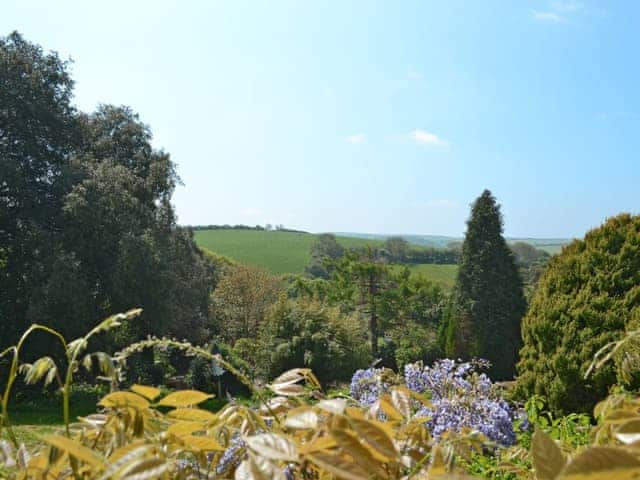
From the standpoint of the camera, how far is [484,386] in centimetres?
251

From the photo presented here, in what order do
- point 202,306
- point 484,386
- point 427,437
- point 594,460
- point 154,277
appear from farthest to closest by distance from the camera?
point 202,306, point 154,277, point 484,386, point 427,437, point 594,460

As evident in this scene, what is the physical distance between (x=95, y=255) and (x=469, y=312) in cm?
1352

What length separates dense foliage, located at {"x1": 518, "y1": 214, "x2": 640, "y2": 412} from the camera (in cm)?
578

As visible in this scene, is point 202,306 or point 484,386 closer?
point 484,386

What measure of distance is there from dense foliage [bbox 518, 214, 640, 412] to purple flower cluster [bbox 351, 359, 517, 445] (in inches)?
140

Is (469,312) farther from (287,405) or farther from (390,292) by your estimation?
(287,405)

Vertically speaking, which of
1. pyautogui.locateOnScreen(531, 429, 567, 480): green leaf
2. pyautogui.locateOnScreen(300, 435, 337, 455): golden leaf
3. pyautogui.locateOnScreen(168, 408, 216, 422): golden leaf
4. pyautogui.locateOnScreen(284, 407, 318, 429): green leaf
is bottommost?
pyautogui.locateOnScreen(168, 408, 216, 422): golden leaf

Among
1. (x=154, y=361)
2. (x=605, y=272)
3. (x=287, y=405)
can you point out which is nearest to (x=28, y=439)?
(x=154, y=361)

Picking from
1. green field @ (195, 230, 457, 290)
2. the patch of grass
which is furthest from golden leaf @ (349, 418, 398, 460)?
green field @ (195, 230, 457, 290)

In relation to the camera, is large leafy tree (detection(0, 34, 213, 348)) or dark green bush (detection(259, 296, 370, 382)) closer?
large leafy tree (detection(0, 34, 213, 348))

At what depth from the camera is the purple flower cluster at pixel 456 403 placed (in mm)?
1882

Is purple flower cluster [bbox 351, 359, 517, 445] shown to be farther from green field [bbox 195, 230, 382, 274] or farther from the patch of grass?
green field [bbox 195, 230, 382, 274]

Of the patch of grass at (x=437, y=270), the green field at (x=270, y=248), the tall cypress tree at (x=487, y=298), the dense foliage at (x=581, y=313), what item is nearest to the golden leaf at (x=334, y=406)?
the dense foliage at (x=581, y=313)

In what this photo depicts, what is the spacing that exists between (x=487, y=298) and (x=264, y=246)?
132 feet
